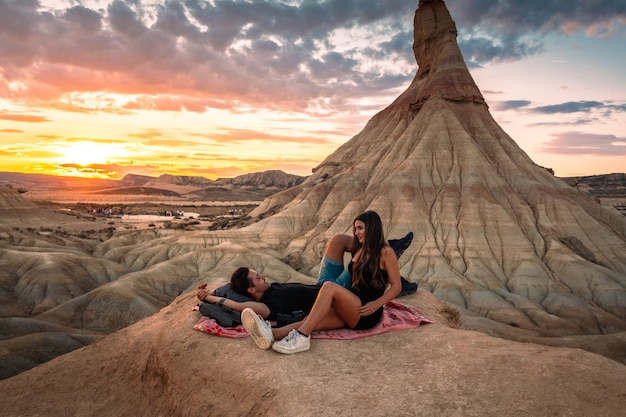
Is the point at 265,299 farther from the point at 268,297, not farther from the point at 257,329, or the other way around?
the point at 257,329

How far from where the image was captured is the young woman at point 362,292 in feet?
25.3

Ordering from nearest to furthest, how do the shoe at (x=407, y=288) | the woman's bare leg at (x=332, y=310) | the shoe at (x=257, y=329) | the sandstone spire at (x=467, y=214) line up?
the shoe at (x=257, y=329)
the woman's bare leg at (x=332, y=310)
the shoe at (x=407, y=288)
the sandstone spire at (x=467, y=214)

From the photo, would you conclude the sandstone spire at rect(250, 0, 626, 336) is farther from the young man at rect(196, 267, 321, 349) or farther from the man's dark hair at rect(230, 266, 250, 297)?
the man's dark hair at rect(230, 266, 250, 297)

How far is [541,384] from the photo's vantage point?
623 cm

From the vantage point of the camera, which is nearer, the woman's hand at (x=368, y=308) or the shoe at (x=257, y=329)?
the shoe at (x=257, y=329)

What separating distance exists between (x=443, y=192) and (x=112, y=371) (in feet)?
157

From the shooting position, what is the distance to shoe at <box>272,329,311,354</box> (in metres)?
7.39

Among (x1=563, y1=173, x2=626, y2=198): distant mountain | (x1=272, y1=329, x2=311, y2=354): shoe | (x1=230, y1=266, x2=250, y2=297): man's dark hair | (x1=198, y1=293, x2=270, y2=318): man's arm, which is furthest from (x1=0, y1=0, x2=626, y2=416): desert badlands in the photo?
(x1=563, y1=173, x2=626, y2=198): distant mountain

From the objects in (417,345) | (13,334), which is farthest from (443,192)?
(417,345)

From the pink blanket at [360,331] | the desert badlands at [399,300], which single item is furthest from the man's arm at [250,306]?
the desert badlands at [399,300]

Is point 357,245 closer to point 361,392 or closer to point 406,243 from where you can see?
point 406,243

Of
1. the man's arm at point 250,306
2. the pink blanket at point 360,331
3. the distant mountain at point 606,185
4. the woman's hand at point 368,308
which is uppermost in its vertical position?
the woman's hand at point 368,308

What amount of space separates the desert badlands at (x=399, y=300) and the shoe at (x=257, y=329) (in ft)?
0.75

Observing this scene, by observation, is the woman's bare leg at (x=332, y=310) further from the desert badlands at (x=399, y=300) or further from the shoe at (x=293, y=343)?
the desert badlands at (x=399, y=300)
